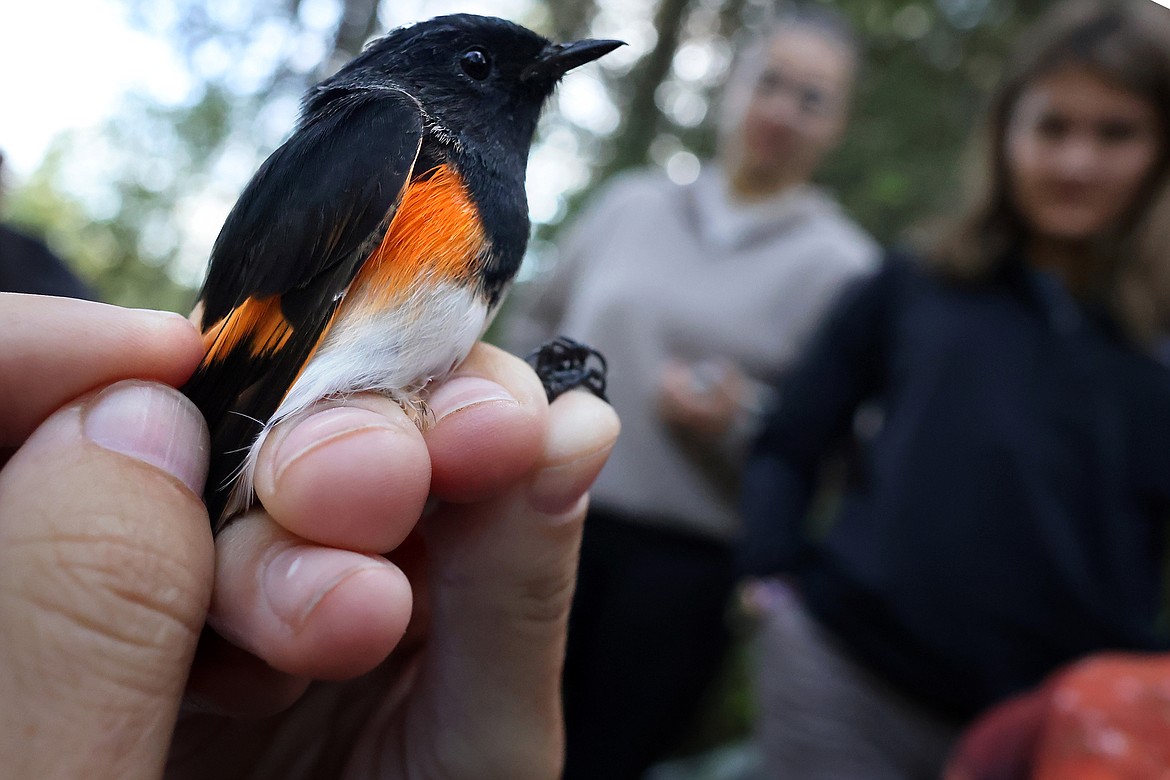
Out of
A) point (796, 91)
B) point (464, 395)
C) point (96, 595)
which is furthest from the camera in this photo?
point (796, 91)

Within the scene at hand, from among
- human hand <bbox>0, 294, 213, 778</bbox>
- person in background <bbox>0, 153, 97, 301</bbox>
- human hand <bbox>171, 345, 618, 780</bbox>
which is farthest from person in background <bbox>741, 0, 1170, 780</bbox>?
person in background <bbox>0, 153, 97, 301</bbox>

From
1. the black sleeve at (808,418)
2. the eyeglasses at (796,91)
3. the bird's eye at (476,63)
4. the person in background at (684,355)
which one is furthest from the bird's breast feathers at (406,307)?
the eyeglasses at (796,91)

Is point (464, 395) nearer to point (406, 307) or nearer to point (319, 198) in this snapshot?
point (406, 307)

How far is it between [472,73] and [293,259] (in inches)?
18.3

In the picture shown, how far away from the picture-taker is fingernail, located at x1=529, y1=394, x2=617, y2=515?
0.89 metres

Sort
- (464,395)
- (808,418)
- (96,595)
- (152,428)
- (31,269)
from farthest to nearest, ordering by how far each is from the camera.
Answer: (808,418), (31,269), (464,395), (152,428), (96,595)

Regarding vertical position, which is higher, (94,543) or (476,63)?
(476,63)

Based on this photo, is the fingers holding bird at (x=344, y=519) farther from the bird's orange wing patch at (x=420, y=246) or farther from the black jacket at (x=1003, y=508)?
the black jacket at (x=1003, y=508)

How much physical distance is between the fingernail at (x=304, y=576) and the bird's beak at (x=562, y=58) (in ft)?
2.75

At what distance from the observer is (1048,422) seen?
1628mm

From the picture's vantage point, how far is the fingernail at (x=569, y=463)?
0.89m

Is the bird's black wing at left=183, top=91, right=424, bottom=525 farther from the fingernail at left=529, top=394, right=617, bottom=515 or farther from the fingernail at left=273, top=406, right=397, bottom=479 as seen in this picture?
the fingernail at left=529, top=394, right=617, bottom=515

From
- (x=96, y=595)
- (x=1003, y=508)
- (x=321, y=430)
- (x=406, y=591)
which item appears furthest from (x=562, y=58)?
(x=1003, y=508)

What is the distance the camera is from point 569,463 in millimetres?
886
